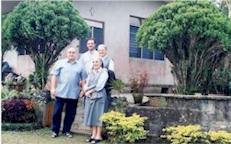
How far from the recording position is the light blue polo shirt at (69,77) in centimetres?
828

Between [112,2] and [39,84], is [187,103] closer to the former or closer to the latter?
[39,84]

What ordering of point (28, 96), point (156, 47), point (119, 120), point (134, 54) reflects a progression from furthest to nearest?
point (134, 54), point (28, 96), point (156, 47), point (119, 120)

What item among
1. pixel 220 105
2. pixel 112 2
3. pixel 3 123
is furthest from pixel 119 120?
pixel 112 2

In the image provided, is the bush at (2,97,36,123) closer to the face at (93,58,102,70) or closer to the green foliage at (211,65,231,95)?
the face at (93,58,102,70)

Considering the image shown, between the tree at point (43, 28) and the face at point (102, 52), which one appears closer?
the face at point (102, 52)

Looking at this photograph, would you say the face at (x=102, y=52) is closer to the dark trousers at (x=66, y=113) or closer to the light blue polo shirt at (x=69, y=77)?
the light blue polo shirt at (x=69, y=77)

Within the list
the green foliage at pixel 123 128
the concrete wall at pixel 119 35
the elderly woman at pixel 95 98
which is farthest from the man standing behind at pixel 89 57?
the concrete wall at pixel 119 35

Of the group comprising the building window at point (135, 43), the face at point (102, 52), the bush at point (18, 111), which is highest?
the building window at point (135, 43)

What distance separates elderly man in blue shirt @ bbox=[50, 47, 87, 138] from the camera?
27.2 ft

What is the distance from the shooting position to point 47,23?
10.2m

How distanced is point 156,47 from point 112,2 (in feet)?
19.9

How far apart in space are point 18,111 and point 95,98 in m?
2.00

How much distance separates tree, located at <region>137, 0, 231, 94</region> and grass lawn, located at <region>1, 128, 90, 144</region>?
2465 mm

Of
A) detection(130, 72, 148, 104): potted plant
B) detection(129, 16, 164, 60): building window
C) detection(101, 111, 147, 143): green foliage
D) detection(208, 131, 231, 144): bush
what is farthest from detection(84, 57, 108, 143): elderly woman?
detection(129, 16, 164, 60): building window
